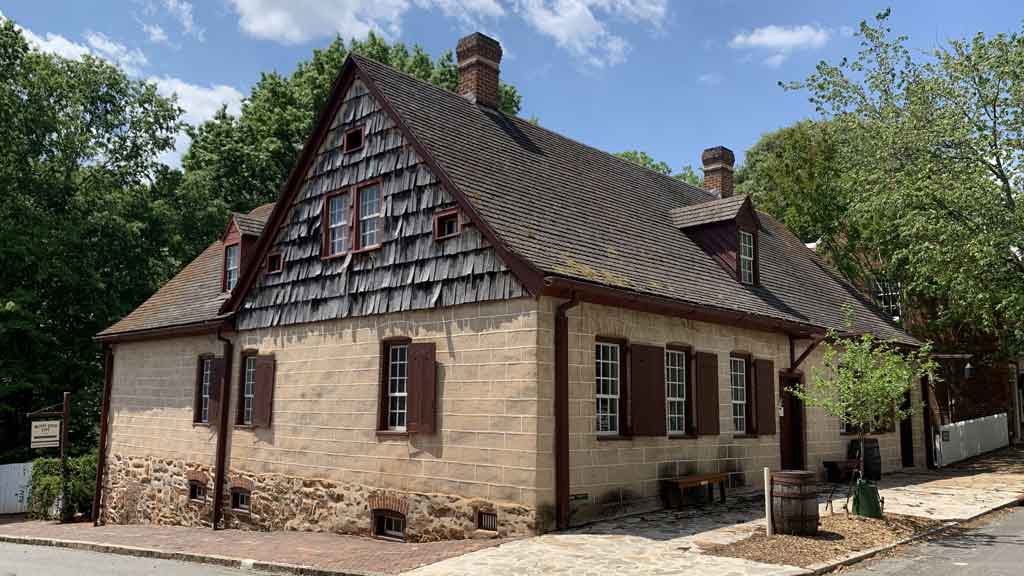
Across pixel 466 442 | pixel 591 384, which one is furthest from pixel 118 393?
pixel 591 384

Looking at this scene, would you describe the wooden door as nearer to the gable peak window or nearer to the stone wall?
the stone wall

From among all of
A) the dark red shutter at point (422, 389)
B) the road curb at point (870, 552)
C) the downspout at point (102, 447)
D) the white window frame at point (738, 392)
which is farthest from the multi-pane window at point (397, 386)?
the downspout at point (102, 447)

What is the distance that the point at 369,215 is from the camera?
1477 centimetres

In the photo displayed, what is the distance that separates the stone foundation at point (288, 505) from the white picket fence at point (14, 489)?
5307mm

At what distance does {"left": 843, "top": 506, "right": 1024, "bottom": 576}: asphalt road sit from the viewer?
360 inches

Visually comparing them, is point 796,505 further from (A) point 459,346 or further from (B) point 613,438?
(A) point 459,346

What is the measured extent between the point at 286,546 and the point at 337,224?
19.9 ft

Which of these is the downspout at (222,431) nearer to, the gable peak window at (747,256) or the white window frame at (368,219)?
the white window frame at (368,219)

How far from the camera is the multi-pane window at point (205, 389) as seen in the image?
1778 cm

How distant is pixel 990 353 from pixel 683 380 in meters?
19.5

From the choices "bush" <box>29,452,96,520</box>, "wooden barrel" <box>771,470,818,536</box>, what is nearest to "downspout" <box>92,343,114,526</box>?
"bush" <box>29,452,96,520</box>

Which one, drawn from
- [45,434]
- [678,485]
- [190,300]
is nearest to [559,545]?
[678,485]

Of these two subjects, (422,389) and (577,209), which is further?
(577,209)

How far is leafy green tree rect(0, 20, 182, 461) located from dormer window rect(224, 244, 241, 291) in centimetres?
899
